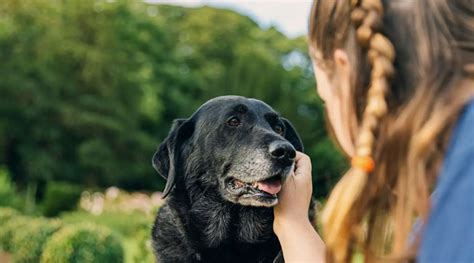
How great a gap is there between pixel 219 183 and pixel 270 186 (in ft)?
1.48

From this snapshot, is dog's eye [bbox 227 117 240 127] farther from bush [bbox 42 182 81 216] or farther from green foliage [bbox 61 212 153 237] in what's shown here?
bush [bbox 42 182 81 216]

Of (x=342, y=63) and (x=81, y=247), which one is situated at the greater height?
(x=342, y=63)

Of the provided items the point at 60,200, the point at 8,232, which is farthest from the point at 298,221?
the point at 60,200

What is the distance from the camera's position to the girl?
181 centimetres

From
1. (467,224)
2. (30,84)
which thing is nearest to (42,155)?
(30,84)

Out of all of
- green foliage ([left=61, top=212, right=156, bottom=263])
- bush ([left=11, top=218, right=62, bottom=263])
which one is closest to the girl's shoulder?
bush ([left=11, top=218, right=62, bottom=263])

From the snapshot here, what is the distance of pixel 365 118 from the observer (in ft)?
6.35

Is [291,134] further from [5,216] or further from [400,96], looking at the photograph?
[5,216]

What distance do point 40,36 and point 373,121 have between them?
35.0 m

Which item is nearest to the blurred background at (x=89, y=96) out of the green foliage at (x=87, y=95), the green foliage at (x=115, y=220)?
the green foliage at (x=87, y=95)

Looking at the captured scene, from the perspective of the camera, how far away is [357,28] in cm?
200

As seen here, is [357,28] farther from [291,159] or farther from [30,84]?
[30,84]

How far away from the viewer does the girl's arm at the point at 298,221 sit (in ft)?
8.21

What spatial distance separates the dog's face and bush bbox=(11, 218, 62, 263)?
3884 mm
